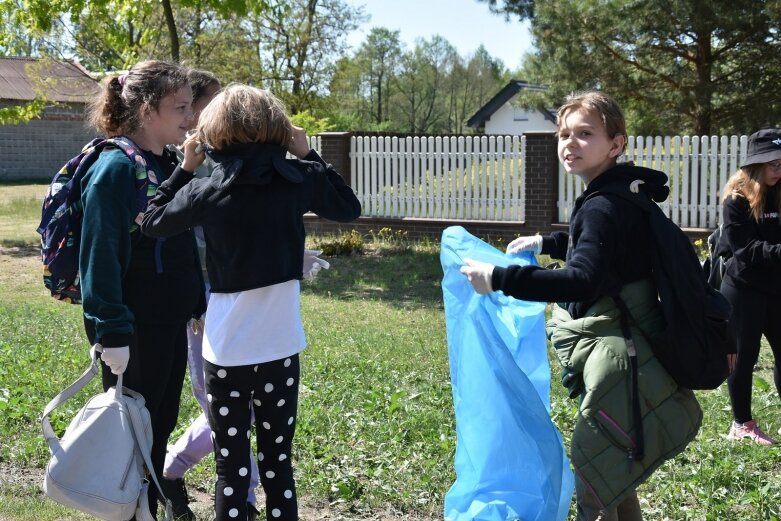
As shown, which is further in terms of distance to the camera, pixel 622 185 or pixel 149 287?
pixel 149 287

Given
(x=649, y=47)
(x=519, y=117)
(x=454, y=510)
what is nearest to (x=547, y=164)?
(x=649, y=47)

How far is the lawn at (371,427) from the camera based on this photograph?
407 cm

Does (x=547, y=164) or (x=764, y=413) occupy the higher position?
(x=547, y=164)

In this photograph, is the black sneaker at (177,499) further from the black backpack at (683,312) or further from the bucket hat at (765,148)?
the bucket hat at (765,148)

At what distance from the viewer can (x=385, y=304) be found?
1009 cm

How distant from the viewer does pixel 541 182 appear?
1435 centimetres

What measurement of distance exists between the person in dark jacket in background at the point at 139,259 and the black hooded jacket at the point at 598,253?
1246mm

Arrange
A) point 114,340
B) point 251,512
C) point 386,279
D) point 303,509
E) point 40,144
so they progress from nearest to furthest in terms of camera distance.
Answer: point 114,340
point 251,512
point 303,509
point 386,279
point 40,144

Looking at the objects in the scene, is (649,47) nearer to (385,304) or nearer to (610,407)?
(385,304)

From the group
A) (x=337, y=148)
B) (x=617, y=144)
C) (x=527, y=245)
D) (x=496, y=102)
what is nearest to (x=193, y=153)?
(x=527, y=245)

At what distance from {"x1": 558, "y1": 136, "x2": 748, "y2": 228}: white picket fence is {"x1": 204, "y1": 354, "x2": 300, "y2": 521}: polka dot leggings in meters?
10.7

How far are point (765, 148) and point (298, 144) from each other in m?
2.84

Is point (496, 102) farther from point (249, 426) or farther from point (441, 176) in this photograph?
point (249, 426)

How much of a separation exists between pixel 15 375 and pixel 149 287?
3592 mm
